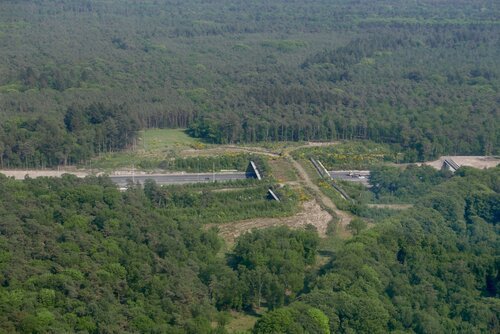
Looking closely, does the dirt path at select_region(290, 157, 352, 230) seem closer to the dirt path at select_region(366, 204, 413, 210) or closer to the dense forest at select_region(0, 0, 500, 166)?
the dirt path at select_region(366, 204, 413, 210)

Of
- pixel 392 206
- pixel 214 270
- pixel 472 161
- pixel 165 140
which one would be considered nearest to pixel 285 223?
pixel 392 206

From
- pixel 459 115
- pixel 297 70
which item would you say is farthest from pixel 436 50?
pixel 459 115

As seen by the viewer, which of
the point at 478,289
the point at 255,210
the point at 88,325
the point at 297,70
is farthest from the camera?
the point at 297,70

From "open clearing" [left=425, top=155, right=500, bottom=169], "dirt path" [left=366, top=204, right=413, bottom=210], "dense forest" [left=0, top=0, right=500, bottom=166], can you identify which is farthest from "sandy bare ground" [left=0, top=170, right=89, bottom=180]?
"open clearing" [left=425, top=155, right=500, bottom=169]

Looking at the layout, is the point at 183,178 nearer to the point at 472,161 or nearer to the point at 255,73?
the point at 472,161

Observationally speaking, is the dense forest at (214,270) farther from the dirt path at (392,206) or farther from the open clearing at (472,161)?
the open clearing at (472,161)

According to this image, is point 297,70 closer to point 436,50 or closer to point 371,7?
point 436,50

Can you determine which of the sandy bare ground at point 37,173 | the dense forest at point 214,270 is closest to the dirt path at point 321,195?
the dense forest at point 214,270
